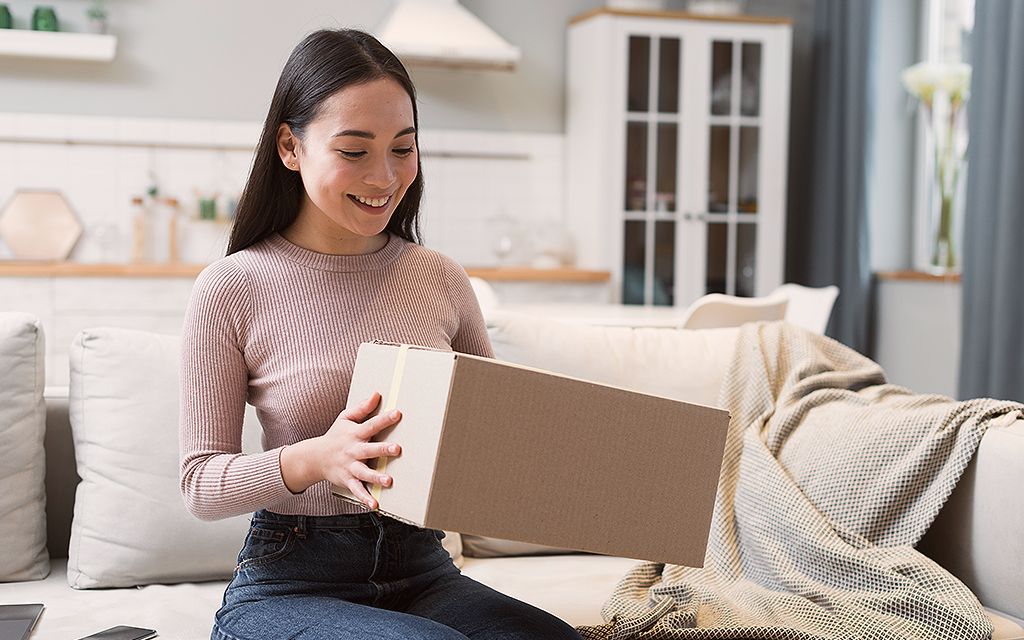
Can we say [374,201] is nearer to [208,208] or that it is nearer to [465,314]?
[465,314]

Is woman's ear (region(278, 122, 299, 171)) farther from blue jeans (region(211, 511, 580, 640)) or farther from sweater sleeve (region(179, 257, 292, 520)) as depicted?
blue jeans (region(211, 511, 580, 640))

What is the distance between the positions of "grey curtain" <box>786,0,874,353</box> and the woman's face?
13.2 feet

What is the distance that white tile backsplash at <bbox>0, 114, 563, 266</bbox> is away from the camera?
4922 millimetres

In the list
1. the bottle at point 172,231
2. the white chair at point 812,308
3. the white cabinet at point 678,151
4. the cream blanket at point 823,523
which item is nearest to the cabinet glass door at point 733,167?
the white cabinet at point 678,151

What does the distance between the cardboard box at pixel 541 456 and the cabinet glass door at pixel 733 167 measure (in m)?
4.10

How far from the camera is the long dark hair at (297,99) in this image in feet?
4.57

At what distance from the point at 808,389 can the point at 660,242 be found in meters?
3.20

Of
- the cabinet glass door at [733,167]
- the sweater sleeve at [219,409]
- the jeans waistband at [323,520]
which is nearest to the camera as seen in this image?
the sweater sleeve at [219,409]

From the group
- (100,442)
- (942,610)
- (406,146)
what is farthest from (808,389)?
(100,442)

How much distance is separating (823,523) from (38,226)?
4005 millimetres

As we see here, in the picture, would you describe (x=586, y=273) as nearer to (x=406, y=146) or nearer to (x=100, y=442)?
(x=100, y=442)

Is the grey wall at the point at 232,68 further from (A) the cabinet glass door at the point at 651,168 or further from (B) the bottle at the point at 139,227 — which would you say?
(A) the cabinet glass door at the point at 651,168

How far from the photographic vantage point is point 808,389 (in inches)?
82.6

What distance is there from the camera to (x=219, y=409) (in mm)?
1377
